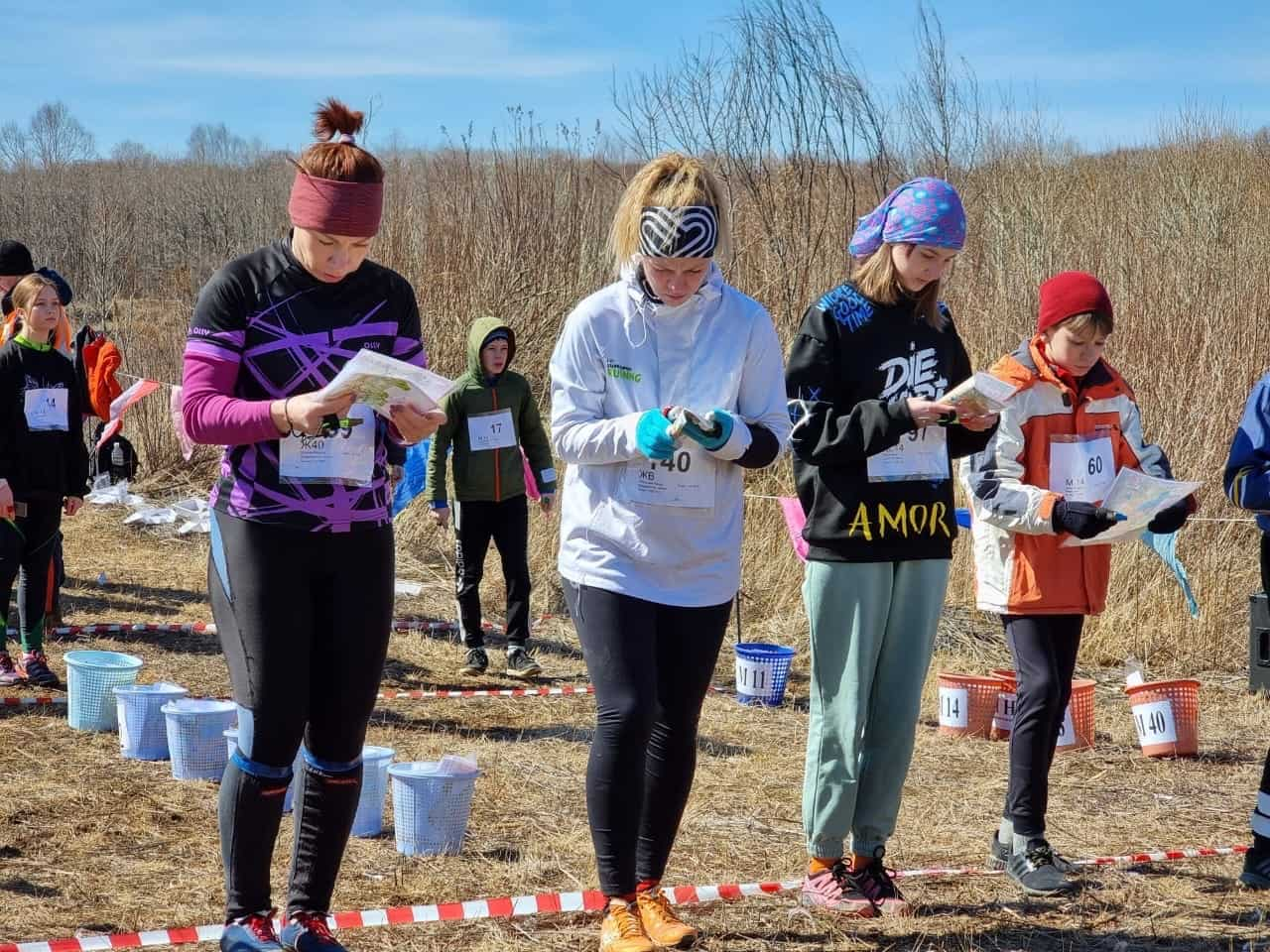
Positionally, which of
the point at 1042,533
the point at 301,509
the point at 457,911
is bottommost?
the point at 457,911

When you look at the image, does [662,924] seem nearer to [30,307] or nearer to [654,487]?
[654,487]

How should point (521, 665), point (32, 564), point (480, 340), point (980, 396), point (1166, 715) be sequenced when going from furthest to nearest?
1. point (521, 665)
2. point (480, 340)
3. point (32, 564)
4. point (1166, 715)
5. point (980, 396)

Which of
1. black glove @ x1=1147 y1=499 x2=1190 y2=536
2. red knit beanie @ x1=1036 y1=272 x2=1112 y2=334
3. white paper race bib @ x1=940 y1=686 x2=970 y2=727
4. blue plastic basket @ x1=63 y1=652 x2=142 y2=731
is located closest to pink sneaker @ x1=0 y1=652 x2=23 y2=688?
blue plastic basket @ x1=63 y1=652 x2=142 y2=731

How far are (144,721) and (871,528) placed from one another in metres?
3.27

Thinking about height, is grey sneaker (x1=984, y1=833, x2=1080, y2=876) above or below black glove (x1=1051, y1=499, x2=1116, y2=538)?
below

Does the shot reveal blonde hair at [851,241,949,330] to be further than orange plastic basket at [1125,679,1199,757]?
No

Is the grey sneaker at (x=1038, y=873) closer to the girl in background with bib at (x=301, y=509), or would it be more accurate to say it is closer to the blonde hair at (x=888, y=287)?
the blonde hair at (x=888, y=287)

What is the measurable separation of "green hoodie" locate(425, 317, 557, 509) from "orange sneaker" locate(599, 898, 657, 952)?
473 centimetres

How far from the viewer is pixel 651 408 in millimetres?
3465

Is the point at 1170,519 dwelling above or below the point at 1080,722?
above

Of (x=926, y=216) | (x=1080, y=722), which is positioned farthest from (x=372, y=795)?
(x=1080, y=722)

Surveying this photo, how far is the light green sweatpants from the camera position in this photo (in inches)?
150

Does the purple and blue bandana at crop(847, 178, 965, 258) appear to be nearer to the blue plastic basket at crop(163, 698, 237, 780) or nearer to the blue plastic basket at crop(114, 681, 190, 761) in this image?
the blue plastic basket at crop(163, 698, 237, 780)

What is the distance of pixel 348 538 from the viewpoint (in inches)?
125
